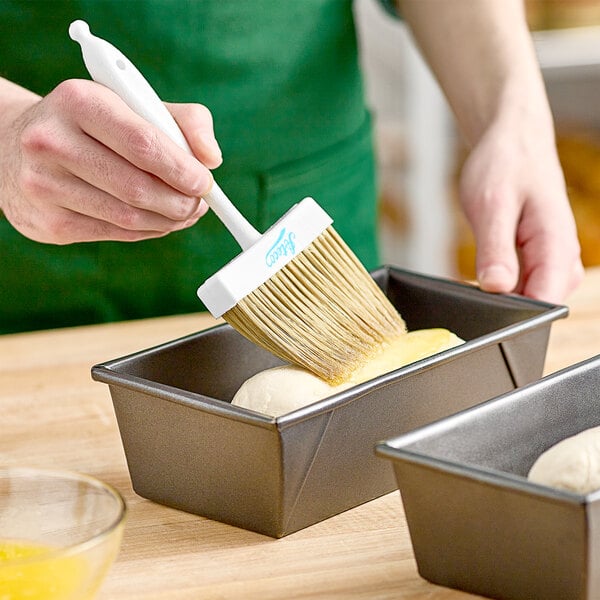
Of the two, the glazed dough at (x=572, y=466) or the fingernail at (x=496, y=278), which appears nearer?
the glazed dough at (x=572, y=466)

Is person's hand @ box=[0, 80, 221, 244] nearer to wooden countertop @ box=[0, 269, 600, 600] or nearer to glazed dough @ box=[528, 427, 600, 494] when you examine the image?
wooden countertop @ box=[0, 269, 600, 600]

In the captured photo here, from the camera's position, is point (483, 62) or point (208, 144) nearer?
point (208, 144)

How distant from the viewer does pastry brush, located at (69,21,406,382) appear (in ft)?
2.73

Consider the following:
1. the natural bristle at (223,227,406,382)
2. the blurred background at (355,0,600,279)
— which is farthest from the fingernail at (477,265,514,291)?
the blurred background at (355,0,600,279)

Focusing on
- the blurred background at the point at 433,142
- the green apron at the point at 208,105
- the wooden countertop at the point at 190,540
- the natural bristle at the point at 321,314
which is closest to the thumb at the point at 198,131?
the natural bristle at the point at 321,314

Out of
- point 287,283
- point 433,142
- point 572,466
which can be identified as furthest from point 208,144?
point 433,142

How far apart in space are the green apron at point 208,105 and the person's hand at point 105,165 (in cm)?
35

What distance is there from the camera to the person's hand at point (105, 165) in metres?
0.82

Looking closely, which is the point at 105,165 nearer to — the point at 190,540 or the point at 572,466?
the point at 190,540

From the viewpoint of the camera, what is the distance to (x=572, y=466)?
70 centimetres

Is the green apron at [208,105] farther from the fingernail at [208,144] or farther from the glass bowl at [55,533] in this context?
the glass bowl at [55,533]

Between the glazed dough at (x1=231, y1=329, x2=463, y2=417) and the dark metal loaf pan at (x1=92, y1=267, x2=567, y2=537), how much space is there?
4 centimetres

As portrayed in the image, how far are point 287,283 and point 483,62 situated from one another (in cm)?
53

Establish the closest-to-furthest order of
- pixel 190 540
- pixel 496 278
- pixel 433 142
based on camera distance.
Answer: pixel 190 540, pixel 496 278, pixel 433 142
